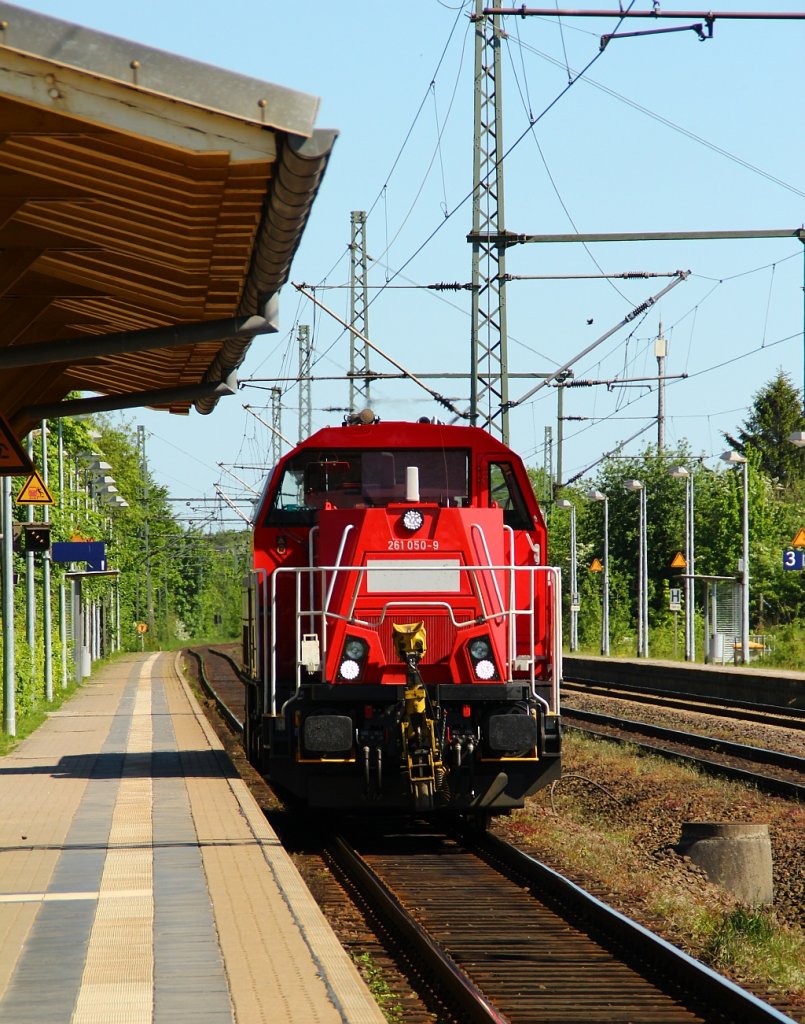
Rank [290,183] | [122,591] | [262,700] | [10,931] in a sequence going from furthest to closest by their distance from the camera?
[122,591]
[262,700]
[10,931]
[290,183]

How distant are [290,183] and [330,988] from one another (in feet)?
12.0

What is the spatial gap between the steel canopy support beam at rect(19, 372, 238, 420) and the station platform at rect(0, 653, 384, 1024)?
344 centimetres

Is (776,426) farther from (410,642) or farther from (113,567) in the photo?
(410,642)

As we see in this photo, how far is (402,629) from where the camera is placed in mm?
11875

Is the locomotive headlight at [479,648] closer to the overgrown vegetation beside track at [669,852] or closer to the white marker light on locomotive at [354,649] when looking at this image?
the white marker light on locomotive at [354,649]

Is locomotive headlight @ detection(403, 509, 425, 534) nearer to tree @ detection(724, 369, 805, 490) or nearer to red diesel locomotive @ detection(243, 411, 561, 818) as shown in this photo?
red diesel locomotive @ detection(243, 411, 561, 818)

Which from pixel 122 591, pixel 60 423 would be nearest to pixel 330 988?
pixel 60 423

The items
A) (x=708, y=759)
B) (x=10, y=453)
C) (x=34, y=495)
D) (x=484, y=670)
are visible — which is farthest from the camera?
(x=708, y=759)

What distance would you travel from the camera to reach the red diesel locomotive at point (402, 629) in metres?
11.8

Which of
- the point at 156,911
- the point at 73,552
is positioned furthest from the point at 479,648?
the point at 73,552

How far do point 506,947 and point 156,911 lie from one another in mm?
2188

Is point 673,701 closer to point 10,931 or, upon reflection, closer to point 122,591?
point 10,931

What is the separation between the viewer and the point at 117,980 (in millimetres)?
6797

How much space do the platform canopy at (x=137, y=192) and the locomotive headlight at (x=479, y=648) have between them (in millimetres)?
3241
